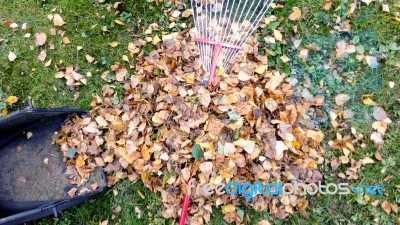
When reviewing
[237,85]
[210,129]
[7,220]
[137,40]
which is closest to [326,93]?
[237,85]

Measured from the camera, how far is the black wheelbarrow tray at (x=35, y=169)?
2492 millimetres

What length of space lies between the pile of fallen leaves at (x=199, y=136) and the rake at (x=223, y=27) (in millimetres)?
77

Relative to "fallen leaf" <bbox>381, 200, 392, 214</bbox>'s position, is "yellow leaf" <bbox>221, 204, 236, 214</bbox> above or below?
below

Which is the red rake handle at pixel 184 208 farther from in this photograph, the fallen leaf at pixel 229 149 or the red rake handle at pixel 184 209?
the fallen leaf at pixel 229 149

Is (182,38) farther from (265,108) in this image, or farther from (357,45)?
(357,45)

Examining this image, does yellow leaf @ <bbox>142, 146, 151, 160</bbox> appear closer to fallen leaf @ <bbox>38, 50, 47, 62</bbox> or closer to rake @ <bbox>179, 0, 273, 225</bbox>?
rake @ <bbox>179, 0, 273, 225</bbox>

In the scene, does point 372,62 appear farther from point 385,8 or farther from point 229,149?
point 229,149

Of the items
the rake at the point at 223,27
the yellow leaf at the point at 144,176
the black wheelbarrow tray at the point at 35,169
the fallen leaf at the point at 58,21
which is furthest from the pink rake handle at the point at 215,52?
the fallen leaf at the point at 58,21

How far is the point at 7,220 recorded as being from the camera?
2.11 m

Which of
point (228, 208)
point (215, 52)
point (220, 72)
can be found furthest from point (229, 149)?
point (215, 52)

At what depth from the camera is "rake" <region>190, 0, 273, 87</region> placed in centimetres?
268

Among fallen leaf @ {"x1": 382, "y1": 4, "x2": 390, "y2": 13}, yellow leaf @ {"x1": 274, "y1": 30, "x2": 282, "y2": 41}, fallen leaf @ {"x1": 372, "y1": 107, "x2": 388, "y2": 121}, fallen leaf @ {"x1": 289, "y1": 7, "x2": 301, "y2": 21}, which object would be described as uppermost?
fallen leaf @ {"x1": 382, "y1": 4, "x2": 390, "y2": 13}

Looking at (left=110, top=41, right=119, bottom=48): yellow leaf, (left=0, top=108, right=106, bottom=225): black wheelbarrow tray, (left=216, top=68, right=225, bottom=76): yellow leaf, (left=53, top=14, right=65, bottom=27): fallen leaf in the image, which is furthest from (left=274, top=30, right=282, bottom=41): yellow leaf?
(left=53, top=14, right=65, bottom=27): fallen leaf

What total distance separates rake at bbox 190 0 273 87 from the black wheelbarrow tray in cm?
94
